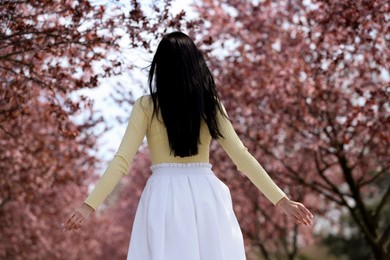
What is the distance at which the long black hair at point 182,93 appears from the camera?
3.84 m

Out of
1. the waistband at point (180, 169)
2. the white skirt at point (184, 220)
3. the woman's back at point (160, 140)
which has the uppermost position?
the woman's back at point (160, 140)

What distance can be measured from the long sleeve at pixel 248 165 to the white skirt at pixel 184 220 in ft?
0.59

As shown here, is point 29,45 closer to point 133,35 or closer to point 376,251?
point 133,35

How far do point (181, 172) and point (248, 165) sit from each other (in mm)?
370

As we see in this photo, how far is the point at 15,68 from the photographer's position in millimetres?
8156

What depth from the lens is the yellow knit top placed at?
12.6 ft

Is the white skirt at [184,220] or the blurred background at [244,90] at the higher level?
the blurred background at [244,90]

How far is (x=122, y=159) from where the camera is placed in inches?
150

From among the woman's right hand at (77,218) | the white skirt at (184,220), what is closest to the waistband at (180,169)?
the white skirt at (184,220)

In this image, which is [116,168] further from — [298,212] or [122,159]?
[298,212]

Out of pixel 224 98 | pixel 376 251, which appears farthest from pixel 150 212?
pixel 224 98

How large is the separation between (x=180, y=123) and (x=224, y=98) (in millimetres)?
7871

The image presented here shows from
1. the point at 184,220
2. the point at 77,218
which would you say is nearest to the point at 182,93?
the point at 184,220

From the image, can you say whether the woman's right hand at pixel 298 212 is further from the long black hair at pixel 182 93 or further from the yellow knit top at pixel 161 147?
the long black hair at pixel 182 93
